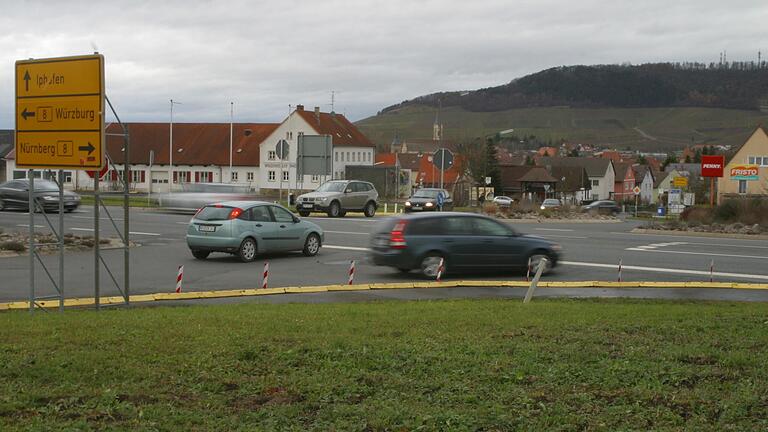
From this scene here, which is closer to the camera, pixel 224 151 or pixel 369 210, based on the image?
pixel 369 210

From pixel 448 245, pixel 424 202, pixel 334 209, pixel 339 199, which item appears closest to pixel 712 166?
pixel 424 202

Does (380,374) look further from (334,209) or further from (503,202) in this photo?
(503,202)

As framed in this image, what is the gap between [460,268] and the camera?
62.5 feet

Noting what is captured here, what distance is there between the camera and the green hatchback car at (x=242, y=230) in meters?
21.1

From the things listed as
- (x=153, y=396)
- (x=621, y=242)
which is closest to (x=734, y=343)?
(x=153, y=396)

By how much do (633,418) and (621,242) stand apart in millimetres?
25144

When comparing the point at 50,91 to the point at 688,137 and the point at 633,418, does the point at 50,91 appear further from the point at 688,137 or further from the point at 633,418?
the point at 688,137

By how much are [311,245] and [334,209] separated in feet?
60.2

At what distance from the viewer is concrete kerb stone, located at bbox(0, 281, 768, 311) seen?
1442 centimetres

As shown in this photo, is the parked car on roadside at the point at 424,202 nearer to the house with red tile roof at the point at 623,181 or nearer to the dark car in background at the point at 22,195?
the dark car in background at the point at 22,195

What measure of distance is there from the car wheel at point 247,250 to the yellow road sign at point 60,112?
9.23 m

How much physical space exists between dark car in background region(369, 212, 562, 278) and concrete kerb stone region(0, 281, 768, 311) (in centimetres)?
87

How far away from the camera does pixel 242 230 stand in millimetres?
21156

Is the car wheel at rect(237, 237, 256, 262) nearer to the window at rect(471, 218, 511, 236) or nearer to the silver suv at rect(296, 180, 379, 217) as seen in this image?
the window at rect(471, 218, 511, 236)
